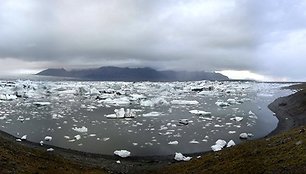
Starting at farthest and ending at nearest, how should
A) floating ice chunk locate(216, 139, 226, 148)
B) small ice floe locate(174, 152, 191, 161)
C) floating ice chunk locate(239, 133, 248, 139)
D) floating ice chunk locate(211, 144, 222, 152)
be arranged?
floating ice chunk locate(239, 133, 248, 139) → floating ice chunk locate(216, 139, 226, 148) → floating ice chunk locate(211, 144, 222, 152) → small ice floe locate(174, 152, 191, 161)

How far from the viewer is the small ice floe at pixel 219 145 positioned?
31.9m

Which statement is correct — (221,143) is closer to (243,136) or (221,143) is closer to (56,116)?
(243,136)

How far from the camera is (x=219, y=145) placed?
3269 cm

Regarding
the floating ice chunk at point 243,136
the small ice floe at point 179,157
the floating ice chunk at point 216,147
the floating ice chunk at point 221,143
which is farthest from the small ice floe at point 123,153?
the floating ice chunk at point 243,136

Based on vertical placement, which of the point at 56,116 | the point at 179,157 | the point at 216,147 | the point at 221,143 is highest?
the point at 56,116

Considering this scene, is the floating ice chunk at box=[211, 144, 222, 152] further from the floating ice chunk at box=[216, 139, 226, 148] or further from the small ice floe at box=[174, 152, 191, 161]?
the small ice floe at box=[174, 152, 191, 161]

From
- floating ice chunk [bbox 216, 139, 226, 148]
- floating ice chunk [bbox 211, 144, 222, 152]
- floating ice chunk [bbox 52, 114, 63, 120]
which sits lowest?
floating ice chunk [bbox 211, 144, 222, 152]

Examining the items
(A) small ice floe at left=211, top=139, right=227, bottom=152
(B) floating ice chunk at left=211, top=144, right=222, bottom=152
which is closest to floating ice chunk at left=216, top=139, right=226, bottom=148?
(A) small ice floe at left=211, top=139, right=227, bottom=152

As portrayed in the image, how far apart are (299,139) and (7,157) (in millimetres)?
19379

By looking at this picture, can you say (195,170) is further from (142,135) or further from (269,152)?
(142,135)

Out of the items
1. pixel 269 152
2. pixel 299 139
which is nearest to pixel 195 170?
pixel 269 152

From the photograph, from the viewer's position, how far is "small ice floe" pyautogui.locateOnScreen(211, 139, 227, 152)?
3193 cm

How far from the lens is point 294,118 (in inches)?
1988

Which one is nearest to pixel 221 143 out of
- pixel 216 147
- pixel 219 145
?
pixel 219 145
